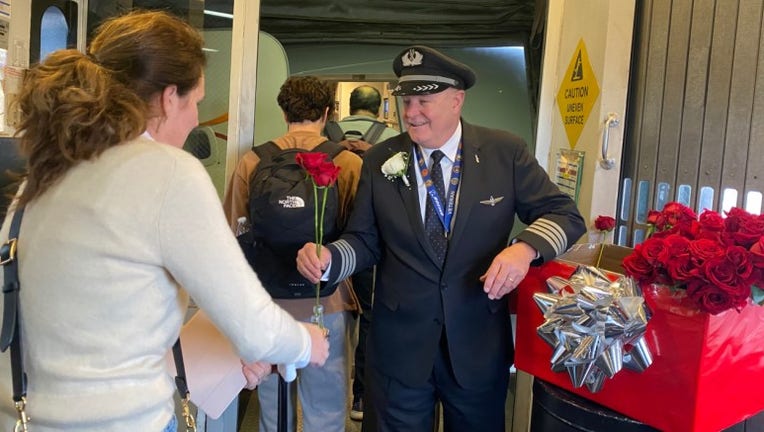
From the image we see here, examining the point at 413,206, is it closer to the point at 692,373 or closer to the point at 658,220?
the point at 658,220

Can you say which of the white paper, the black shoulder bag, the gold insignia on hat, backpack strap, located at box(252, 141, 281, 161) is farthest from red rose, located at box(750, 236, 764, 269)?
backpack strap, located at box(252, 141, 281, 161)

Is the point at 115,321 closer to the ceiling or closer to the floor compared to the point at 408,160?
closer to the floor

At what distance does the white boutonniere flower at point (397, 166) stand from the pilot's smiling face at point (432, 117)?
0.07 metres

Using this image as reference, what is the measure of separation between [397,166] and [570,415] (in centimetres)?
78

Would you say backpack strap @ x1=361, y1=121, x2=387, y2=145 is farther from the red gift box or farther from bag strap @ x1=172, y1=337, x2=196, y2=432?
bag strap @ x1=172, y1=337, x2=196, y2=432

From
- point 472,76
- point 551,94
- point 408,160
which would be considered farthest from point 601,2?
point 408,160

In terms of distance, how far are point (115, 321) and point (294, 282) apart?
1.19 metres

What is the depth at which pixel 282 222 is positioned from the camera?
1.98 m

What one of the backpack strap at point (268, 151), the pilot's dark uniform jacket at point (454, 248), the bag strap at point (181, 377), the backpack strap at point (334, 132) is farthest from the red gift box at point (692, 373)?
the backpack strap at point (334, 132)

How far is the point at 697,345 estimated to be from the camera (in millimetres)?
1152

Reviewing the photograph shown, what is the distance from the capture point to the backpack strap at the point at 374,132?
308 cm

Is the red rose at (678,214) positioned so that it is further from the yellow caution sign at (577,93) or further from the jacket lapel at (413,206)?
the yellow caution sign at (577,93)

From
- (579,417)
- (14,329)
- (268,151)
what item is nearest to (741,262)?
(579,417)

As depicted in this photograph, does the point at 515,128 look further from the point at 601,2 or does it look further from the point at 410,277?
the point at 410,277
